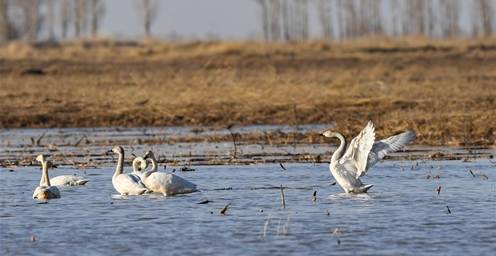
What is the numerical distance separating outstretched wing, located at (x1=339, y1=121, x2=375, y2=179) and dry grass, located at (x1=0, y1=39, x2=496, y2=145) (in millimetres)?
5572

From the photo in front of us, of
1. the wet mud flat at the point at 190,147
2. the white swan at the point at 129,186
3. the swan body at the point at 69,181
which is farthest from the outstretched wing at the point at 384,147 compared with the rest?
the swan body at the point at 69,181

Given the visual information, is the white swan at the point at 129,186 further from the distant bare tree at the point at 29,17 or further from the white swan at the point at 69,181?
the distant bare tree at the point at 29,17

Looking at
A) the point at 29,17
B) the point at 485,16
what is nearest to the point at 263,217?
the point at 485,16

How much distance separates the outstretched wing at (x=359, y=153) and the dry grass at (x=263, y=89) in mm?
5572

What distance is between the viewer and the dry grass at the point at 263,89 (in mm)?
21203

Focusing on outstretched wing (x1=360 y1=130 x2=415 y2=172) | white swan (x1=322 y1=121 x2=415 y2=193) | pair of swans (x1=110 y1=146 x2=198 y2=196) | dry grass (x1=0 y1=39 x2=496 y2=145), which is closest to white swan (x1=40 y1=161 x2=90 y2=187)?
pair of swans (x1=110 y1=146 x2=198 y2=196)

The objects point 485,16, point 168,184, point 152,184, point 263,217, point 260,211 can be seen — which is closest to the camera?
point 263,217

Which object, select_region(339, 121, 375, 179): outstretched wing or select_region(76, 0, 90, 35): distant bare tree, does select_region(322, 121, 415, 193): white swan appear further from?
select_region(76, 0, 90, 35): distant bare tree

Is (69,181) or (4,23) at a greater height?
(4,23)

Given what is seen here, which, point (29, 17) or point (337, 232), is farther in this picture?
point (29, 17)

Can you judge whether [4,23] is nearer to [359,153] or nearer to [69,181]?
[69,181]

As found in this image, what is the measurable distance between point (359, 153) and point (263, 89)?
13609mm

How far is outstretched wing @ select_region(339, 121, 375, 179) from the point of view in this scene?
11539mm

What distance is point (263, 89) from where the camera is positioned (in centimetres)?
2533
